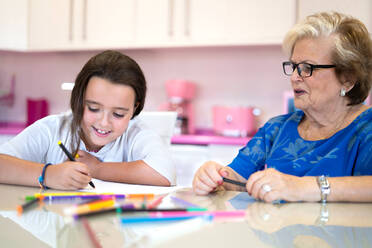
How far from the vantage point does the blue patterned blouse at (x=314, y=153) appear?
118 cm

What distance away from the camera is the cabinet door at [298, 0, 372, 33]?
2.55 metres

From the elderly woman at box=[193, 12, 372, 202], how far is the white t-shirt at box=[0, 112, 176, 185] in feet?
0.76

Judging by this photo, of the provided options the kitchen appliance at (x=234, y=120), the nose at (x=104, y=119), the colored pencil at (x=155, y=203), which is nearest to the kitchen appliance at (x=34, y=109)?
the kitchen appliance at (x=234, y=120)

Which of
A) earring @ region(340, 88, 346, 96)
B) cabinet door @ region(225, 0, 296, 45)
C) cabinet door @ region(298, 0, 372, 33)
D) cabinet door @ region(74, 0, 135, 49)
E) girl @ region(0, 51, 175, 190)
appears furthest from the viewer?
cabinet door @ region(74, 0, 135, 49)

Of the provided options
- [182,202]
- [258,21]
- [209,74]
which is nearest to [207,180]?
[182,202]

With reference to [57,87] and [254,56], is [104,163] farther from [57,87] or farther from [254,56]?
[57,87]

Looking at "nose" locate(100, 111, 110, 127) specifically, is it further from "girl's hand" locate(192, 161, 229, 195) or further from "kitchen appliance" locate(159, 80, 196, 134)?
"kitchen appliance" locate(159, 80, 196, 134)

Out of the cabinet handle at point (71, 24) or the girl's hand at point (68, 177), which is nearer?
the girl's hand at point (68, 177)

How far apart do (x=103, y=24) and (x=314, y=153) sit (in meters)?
2.43

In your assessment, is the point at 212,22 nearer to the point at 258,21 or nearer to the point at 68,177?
the point at 258,21

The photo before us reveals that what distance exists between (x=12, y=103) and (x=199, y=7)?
211 centimetres

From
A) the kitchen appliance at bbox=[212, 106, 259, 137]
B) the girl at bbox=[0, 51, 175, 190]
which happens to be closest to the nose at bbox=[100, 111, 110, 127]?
the girl at bbox=[0, 51, 175, 190]

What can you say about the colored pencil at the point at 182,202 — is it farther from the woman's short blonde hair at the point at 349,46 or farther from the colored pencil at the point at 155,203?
the woman's short blonde hair at the point at 349,46

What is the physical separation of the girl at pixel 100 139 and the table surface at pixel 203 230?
1.09ft
